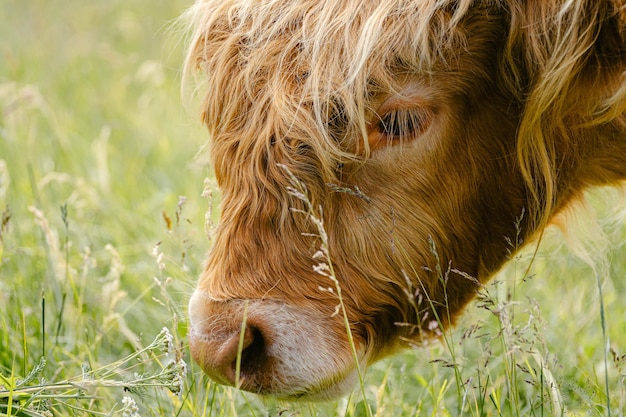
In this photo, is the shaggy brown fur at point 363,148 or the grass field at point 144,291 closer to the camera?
the shaggy brown fur at point 363,148

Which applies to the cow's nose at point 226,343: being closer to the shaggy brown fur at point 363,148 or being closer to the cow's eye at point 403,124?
the shaggy brown fur at point 363,148

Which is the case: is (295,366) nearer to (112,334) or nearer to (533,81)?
(533,81)

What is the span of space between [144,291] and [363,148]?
1.39 metres

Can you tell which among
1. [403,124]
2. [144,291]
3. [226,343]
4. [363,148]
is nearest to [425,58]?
[403,124]

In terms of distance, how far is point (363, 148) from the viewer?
7.89ft

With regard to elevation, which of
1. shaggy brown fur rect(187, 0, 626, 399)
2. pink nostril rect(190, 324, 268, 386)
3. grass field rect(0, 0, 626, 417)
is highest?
shaggy brown fur rect(187, 0, 626, 399)

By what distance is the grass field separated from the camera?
243 centimetres

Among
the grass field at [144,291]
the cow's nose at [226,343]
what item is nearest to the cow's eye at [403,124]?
the grass field at [144,291]

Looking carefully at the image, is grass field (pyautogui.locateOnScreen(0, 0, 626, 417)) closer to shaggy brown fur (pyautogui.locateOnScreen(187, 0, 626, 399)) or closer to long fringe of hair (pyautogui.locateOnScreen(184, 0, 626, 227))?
shaggy brown fur (pyautogui.locateOnScreen(187, 0, 626, 399))

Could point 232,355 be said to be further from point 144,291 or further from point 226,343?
point 144,291

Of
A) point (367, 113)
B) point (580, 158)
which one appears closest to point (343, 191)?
point (367, 113)

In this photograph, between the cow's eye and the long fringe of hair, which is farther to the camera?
the cow's eye

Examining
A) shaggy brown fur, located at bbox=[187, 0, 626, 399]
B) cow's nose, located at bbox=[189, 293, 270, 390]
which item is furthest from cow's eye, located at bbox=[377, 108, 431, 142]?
cow's nose, located at bbox=[189, 293, 270, 390]

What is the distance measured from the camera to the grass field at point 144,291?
243cm
